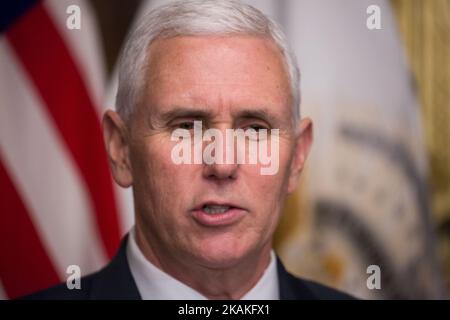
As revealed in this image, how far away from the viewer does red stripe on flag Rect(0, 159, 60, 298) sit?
1655 millimetres

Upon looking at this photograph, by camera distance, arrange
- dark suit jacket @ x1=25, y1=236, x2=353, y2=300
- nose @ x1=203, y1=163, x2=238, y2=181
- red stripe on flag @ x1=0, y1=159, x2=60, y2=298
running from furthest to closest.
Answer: red stripe on flag @ x1=0, y1=159, x2=60, y2=298 → dark suit jacket @ x1=25, y1=236, x2=353, y2=300 → nose @ x1=203, y1=163, x2=238, y2=181

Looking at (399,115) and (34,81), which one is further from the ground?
(34,81)

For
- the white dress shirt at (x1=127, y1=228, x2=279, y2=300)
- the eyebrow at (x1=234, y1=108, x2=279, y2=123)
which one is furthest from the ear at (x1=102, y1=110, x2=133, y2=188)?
the eyebrow at (x1=234, y1=108, x2=279, y2=123)

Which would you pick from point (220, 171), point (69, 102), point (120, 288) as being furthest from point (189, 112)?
point (69, 102)

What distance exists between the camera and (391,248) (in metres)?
1.80

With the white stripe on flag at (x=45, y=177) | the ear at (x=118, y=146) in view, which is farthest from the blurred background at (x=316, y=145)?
the ear at (x=118, y=146)

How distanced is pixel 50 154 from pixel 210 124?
2.00ft

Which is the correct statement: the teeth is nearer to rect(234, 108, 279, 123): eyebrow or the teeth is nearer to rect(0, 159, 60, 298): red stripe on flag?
rect(234, 108, 279, 123): eyebrow

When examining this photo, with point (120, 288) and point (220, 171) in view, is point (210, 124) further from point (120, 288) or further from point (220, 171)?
point (120, 288)

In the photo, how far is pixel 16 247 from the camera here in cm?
166

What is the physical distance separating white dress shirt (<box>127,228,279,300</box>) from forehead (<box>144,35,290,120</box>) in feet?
0.99
